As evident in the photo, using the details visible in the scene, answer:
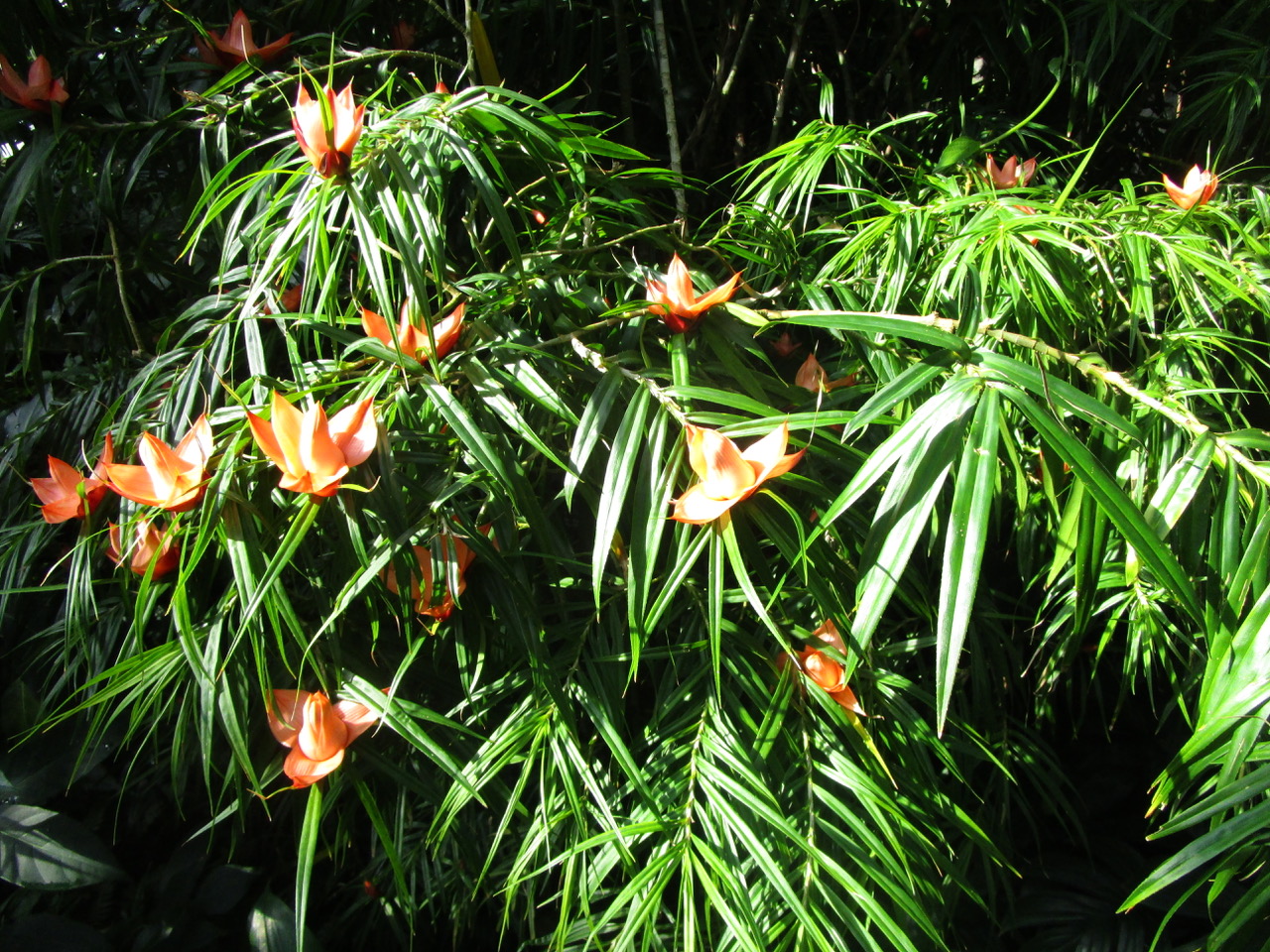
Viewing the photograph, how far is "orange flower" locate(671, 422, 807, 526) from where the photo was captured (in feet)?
1.47

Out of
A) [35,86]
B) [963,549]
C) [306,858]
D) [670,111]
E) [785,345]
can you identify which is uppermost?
[35,86]

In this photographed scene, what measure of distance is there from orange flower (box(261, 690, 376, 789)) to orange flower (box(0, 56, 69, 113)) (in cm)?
63

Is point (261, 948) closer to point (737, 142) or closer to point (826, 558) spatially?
point (826, 558)

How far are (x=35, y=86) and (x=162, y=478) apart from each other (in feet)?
1.74

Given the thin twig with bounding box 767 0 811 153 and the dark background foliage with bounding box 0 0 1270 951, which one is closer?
the dark background foliage with bounding box 0 0 1270 951

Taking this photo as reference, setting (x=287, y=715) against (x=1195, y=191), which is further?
(x=1195, y=191)

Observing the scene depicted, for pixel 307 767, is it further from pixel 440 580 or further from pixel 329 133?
pixel 329 133

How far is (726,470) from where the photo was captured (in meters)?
0.45

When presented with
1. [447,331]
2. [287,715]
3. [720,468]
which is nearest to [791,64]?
[447,331]

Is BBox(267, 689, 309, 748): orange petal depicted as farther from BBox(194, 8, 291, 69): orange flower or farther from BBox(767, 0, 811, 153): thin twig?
BBox(767, 0, 811, 153): thin twig

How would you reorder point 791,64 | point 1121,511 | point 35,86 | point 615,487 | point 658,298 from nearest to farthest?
point 1121,511 → point 615,487 → point 658,298 → point 35,86 → point 791,64

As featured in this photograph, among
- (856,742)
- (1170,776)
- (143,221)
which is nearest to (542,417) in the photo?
(856,742)

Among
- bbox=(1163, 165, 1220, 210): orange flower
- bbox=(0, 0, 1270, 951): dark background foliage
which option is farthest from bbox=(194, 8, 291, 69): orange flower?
bbox=(1163, 165, 1220, 210): orange flower

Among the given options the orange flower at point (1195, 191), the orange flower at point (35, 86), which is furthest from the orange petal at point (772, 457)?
the orange flower at point (35, 86)
